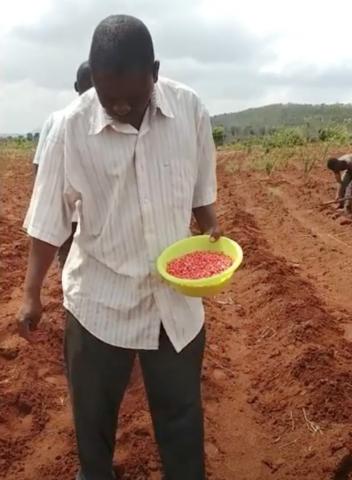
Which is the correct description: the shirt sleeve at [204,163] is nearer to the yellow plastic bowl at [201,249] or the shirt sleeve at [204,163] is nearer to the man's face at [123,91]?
the yellow plastic bowl at [201,249]

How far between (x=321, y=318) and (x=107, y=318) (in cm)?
354

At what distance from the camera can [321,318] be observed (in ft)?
20.1

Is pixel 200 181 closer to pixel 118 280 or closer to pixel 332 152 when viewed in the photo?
pixel 118 280

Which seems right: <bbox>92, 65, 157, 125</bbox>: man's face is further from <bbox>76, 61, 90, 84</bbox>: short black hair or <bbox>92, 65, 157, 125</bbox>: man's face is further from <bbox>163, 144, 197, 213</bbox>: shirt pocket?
<bbox>76, 61, 90, 84</bbox>: short black hair

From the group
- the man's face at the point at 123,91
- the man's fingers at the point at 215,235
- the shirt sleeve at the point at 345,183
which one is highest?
the man's face at the point at 123,91

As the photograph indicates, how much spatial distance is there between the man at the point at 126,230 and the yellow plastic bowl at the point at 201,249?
0.16 ft

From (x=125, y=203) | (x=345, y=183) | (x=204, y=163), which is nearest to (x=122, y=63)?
(x=125, y=203)

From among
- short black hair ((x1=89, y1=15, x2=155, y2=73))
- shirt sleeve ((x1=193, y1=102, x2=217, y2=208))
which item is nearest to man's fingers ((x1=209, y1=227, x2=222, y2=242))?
shirt sleeve ((x1=193, y1=102, x2=217, y2=208))

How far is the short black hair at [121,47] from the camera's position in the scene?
8.11 feet

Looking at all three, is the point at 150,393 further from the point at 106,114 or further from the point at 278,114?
the point at 278,114

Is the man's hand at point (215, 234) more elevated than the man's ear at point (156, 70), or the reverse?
the man's ear at point (156, 70)

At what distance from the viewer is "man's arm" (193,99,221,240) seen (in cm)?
289

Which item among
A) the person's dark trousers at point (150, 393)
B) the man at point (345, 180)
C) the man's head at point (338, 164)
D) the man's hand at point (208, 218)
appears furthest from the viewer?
the man's head at point (338, 164)

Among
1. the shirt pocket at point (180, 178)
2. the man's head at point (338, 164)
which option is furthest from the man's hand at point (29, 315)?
the man's head at point (338, 164)
